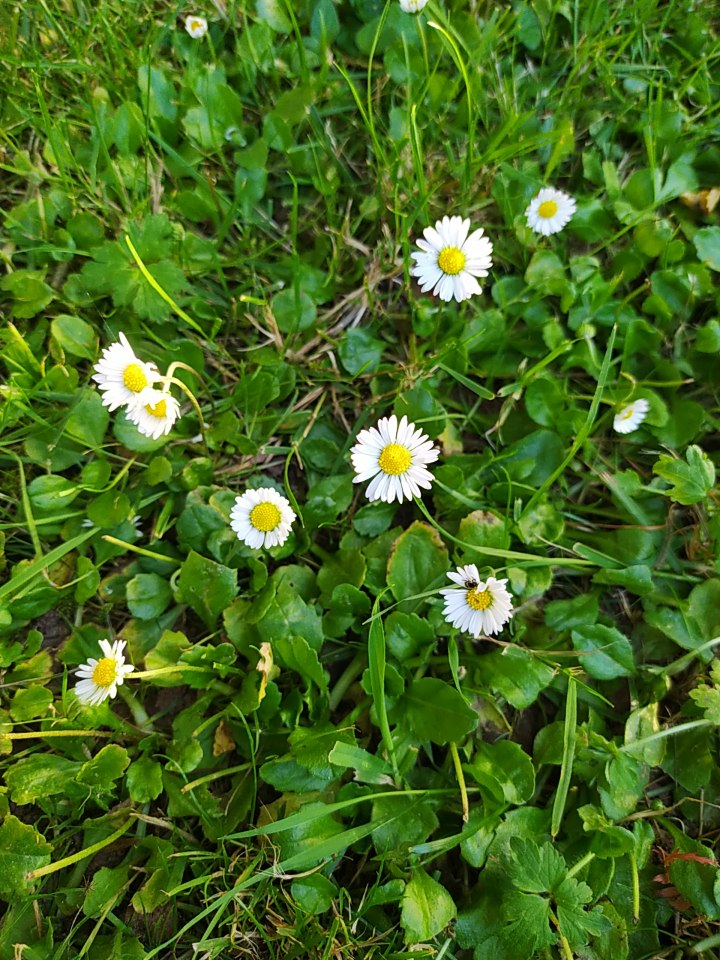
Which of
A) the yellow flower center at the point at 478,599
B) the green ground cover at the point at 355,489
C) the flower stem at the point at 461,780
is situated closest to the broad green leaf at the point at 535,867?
the green ground cover at the point at 355,489

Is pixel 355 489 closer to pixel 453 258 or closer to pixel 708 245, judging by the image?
pixel 453 258

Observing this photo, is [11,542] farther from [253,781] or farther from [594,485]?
[594,485]

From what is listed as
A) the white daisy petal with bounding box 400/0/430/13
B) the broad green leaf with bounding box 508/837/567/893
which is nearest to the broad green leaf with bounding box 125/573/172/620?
the broad green leaf with bounding box 508/837/567/893

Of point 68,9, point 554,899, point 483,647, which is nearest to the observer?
point 554,899

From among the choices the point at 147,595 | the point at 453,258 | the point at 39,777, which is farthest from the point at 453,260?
the point at 39,777

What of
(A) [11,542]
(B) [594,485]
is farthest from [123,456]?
(B) [594,485]

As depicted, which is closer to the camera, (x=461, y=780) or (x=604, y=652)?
(x=461, y=780)

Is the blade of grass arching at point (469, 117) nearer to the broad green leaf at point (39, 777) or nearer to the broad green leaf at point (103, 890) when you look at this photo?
the broad green leaf at point (39, 777)
